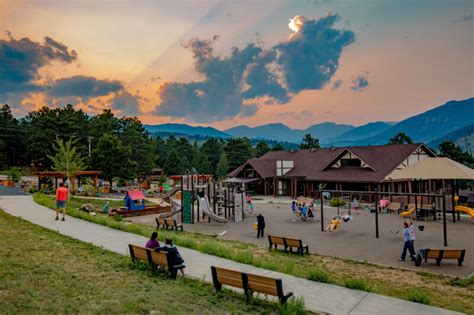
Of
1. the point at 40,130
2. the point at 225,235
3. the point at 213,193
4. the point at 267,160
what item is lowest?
the point at 225,235

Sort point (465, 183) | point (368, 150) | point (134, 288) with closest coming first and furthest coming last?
point (134, 288)
point (368, 150)
point (465, 183)

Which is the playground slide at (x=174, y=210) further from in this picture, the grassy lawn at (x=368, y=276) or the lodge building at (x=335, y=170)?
the lodge building at (x=335, y=170)

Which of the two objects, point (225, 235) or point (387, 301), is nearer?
point (387, 301)

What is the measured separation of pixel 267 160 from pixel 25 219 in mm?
37977

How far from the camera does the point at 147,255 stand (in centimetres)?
1077

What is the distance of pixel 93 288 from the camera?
858 cm

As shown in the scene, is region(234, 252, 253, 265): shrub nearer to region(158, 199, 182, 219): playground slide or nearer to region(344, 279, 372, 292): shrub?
region(344, 279, 372, 292): shrub

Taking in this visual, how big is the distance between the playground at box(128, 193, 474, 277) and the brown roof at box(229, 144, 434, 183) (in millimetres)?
10605

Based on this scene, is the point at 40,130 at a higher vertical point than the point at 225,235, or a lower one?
higher

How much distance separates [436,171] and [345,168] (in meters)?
20.5

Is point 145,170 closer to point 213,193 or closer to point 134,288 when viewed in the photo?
point 213,193

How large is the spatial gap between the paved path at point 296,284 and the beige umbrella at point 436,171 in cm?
1527

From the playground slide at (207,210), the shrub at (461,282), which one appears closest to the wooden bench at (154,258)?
the shrub at (461,282)

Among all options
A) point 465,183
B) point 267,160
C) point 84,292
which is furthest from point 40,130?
point 465,183
